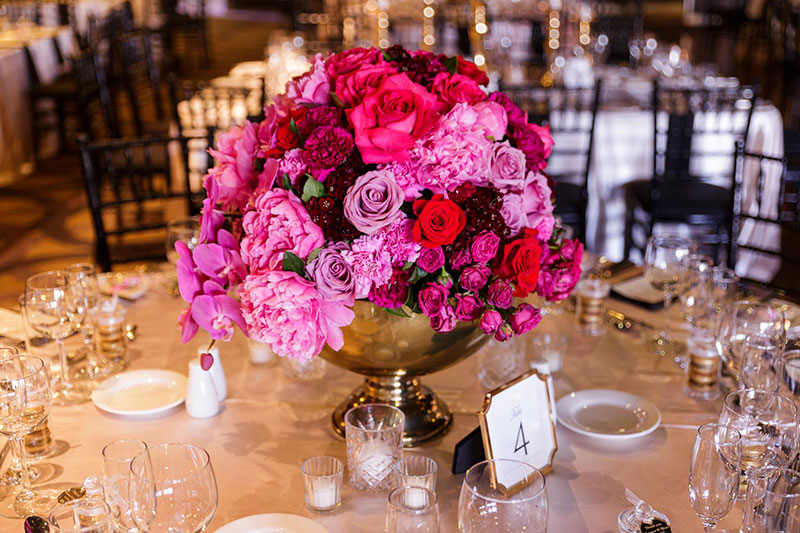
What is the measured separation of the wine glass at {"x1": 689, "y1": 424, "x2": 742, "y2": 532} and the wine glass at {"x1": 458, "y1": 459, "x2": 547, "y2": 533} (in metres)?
0.26

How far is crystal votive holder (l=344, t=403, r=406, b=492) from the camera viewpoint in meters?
1.28

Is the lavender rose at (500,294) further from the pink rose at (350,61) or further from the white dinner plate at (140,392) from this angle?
the white dinner plate at (140,392)

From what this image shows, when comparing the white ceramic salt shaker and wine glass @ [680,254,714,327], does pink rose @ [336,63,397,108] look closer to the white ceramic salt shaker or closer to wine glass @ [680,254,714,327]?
the white ceramic salt shaker

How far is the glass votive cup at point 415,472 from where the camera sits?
117 cm

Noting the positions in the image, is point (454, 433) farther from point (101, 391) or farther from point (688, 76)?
point (688, 76)

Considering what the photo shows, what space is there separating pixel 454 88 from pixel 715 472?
2.21ft

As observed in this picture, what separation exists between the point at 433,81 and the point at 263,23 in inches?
415

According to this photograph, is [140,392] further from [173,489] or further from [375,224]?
[375,224]

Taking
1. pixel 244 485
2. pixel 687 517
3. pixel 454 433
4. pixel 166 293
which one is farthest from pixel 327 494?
pixel 166 293

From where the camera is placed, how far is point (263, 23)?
36.8 feet

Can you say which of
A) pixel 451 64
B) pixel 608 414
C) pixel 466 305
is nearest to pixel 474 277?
pixel 466 305

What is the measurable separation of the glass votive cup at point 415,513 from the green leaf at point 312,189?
43cm

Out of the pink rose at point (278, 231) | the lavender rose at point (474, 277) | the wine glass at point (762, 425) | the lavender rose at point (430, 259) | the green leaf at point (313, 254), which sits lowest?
the wine glass at point (762, 425)

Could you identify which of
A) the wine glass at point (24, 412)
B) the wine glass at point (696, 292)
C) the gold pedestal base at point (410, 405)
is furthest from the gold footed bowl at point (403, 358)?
the wine glass at point (696, 292)
